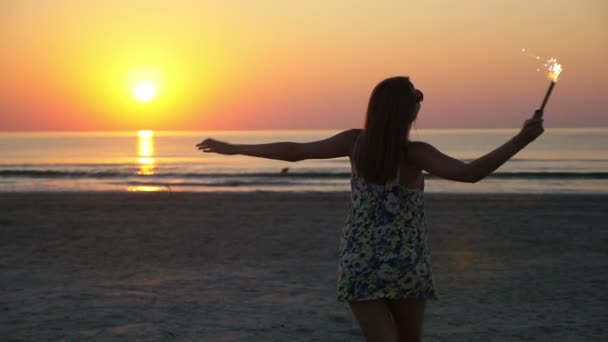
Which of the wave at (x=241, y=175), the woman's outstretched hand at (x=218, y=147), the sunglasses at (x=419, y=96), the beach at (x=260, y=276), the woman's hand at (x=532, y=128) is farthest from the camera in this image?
the wave at (x=241, y=175)

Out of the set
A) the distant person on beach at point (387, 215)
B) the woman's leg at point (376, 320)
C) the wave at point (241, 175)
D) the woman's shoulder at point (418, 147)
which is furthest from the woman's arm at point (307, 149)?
the wave at point (241, 175)

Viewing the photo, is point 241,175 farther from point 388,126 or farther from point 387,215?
point 388,126

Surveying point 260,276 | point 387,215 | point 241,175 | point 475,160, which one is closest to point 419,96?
point 475,160

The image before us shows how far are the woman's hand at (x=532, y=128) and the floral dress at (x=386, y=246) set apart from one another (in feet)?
1.83

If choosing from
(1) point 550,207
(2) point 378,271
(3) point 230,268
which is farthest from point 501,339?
(1) point 550,207

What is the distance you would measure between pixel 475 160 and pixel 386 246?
1.81 feet

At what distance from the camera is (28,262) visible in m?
10.1

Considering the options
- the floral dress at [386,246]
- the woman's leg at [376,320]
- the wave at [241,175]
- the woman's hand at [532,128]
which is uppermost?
the woman's hand at [532,128]

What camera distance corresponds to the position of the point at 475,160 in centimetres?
306

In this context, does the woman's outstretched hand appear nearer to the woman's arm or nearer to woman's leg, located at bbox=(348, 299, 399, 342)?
the woman's arm

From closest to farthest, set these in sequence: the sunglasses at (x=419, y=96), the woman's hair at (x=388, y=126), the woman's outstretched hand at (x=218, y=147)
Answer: the woman's hair at (x=388, y=126) < the sunglasses at (x=419, y=96) < the woman's outstretched hand at (x=218, y=147)

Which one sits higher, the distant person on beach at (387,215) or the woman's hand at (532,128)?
the woman's hand at (532,128)

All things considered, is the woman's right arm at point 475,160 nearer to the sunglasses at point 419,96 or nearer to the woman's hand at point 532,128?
the woman's hand at point 532,128

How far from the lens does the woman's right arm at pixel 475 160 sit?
2932 mm
